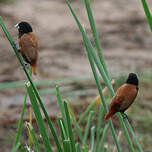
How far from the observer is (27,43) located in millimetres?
2068

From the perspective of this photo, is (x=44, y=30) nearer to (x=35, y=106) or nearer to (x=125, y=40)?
(x=125, y=40)

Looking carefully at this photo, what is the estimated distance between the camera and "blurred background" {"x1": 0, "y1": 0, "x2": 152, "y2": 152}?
5188 mm

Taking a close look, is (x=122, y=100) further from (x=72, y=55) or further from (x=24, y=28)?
(x=72, y=55)

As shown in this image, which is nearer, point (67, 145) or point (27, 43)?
point (67, 145)

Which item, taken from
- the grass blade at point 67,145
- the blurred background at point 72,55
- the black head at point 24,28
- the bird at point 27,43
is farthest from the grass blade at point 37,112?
the blurred background at point 72,55

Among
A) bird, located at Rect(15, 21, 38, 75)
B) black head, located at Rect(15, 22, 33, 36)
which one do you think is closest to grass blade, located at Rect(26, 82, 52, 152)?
bird, located at Rect(15, 21, 38, 75)

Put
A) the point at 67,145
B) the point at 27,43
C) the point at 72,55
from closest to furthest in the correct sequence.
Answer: the point at 67,145 < the point at 27,43 < the point at 72,55

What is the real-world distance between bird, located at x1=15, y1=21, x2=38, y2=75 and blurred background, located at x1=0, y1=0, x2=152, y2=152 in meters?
2.38

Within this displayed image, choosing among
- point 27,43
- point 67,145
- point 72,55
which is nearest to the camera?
point 67,145

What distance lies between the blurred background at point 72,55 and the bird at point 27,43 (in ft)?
7.82

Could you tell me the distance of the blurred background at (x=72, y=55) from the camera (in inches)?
204

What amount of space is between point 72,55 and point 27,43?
16.2 ft

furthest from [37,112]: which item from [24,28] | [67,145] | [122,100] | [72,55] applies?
[72,55]

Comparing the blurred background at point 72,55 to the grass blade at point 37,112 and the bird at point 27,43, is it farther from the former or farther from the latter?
the grass blade at point 37,112
